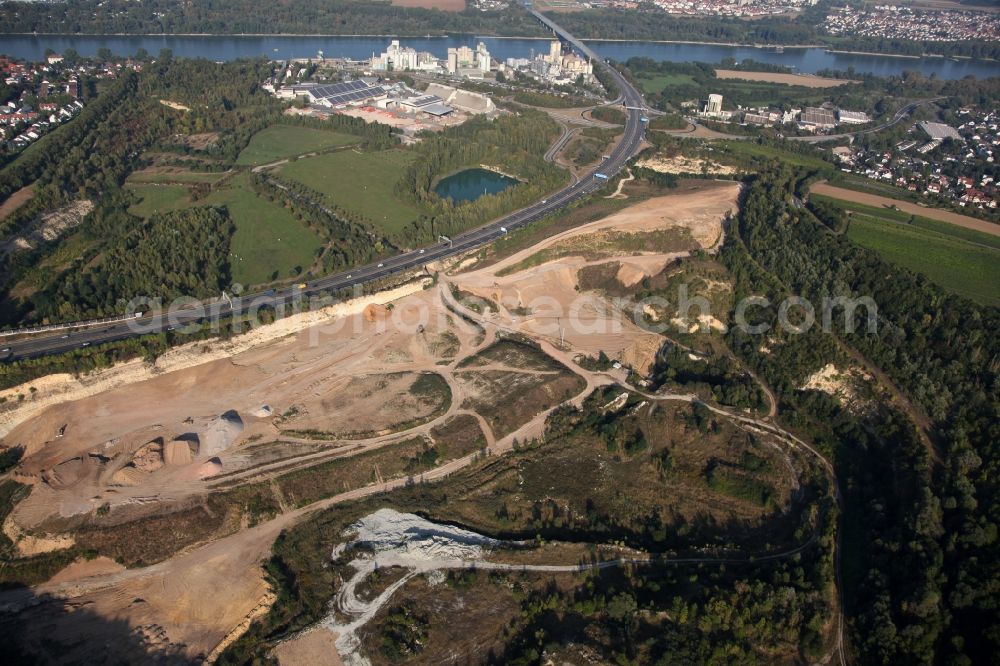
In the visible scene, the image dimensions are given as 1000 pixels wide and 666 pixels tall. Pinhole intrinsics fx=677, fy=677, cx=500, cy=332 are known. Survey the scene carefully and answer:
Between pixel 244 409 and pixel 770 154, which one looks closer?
pixel 244 409

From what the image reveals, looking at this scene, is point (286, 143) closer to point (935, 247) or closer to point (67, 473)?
point (67, 473)

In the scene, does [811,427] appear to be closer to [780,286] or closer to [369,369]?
[780,286]

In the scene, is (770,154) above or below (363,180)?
above

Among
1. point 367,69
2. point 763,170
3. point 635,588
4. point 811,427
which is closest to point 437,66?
point 367,69

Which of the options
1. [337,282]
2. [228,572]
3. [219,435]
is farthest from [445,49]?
[228,572]

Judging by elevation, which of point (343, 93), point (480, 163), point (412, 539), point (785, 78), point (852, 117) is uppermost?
point (785, 78)

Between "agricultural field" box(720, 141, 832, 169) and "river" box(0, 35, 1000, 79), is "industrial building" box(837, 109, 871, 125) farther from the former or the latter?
"river" box(0, 35, 1000, 79)

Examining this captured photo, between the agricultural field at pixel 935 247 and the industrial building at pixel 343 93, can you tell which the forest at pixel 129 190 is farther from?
the agricultural field at pixel 935 247
